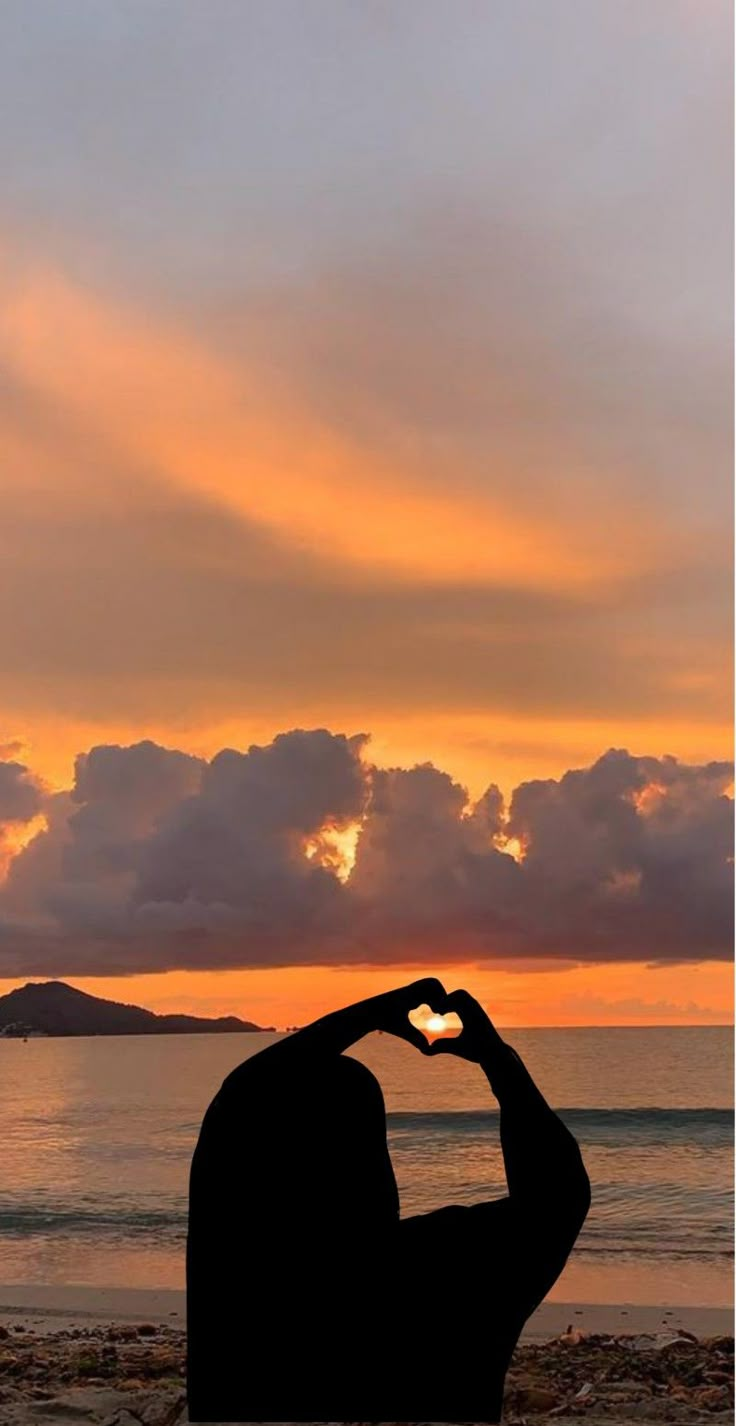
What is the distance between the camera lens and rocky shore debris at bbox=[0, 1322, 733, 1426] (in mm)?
8555

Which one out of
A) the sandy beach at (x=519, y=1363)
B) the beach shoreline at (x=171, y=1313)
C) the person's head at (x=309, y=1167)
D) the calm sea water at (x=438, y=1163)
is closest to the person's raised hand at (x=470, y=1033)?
the person's head at (x=309, y=1167)

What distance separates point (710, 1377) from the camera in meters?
9.90

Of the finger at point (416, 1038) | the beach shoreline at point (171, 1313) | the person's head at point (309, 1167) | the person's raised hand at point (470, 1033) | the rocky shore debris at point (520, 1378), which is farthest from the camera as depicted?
the beach shoreline at point (171, 1313)

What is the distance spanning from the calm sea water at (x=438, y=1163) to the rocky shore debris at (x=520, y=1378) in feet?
10.7

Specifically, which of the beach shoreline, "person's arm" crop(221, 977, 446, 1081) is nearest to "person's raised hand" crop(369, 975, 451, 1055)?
"person's arm" crop(221, 977, 446, 1081)

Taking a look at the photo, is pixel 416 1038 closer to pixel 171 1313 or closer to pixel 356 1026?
pixel 356 1026

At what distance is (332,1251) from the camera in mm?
4922

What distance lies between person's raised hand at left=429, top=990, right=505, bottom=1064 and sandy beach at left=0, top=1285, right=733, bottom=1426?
15.7ft

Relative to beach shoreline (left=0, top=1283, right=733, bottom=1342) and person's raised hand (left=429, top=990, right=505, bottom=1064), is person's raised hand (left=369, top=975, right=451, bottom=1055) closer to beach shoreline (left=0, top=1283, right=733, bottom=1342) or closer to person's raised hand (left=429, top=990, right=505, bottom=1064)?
person's raised hand (left=429, top=990, right=505, bottom=1064)

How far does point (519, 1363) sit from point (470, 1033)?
678 centimetres

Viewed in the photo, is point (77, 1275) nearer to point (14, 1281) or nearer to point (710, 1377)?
point (14, 1281)

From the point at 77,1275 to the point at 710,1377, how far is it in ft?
28.4

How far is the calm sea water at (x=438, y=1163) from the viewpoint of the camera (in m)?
16.5

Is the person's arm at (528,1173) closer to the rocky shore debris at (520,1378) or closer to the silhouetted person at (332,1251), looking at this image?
the silhouetted person at (332,1251)
